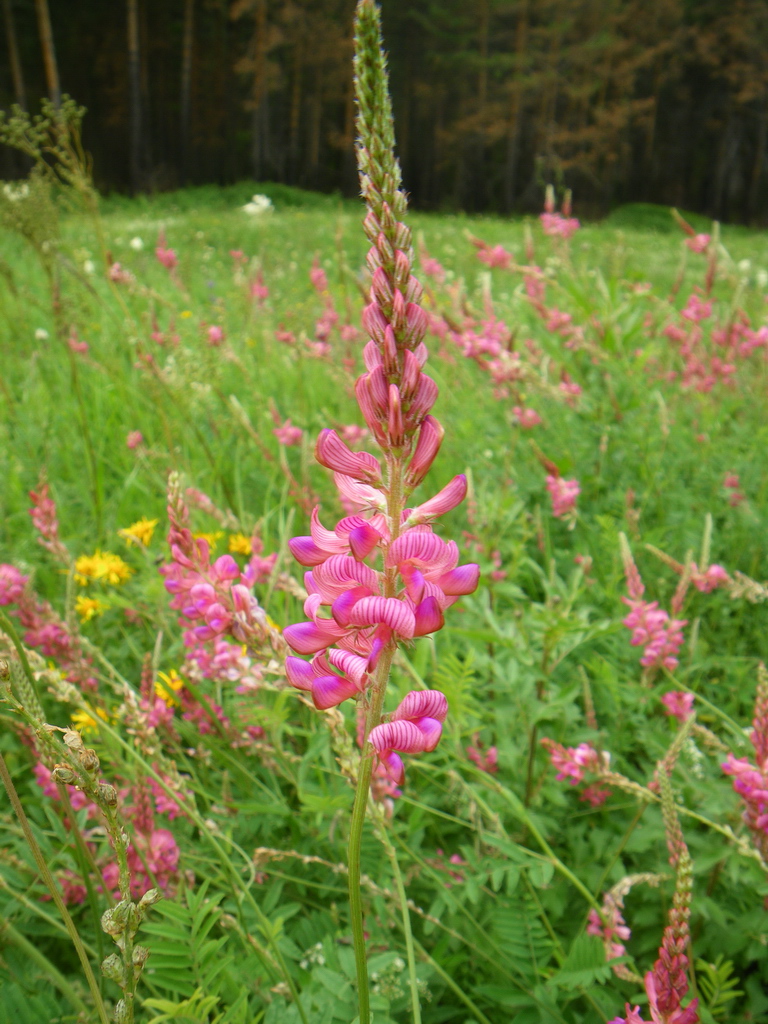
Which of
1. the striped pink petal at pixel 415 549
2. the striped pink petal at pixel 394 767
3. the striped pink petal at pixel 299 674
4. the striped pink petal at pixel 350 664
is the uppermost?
the striped pink petal at pixel 415 549

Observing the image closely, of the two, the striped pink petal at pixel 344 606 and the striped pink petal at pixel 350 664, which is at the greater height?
the striped pink petal at pixel 344 606

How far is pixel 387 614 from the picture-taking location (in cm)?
69

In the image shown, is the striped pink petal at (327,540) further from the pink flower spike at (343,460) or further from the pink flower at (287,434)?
the pink flower at (287,434)

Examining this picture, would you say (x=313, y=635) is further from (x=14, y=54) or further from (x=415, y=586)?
(x=14, y=54)

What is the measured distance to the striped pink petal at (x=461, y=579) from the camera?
735mm

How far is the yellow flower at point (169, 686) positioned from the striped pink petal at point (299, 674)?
3.08 feet

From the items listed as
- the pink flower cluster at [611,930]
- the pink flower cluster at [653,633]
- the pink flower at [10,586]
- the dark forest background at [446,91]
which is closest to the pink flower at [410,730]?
the pink flower cluster at [611,930]

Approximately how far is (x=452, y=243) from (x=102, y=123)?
33.9m

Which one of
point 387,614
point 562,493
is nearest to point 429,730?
point 387,614

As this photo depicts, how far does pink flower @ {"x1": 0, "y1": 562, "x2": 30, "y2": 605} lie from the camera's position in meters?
1.61

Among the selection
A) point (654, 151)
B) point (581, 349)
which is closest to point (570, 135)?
point (654, 151)

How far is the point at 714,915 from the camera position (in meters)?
1.42

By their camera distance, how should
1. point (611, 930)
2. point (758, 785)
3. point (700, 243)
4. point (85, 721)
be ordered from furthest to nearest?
point (700, 243)
point (85, 721)
point (611, 930)
point (758, 785)

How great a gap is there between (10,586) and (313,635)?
4.01 ft
